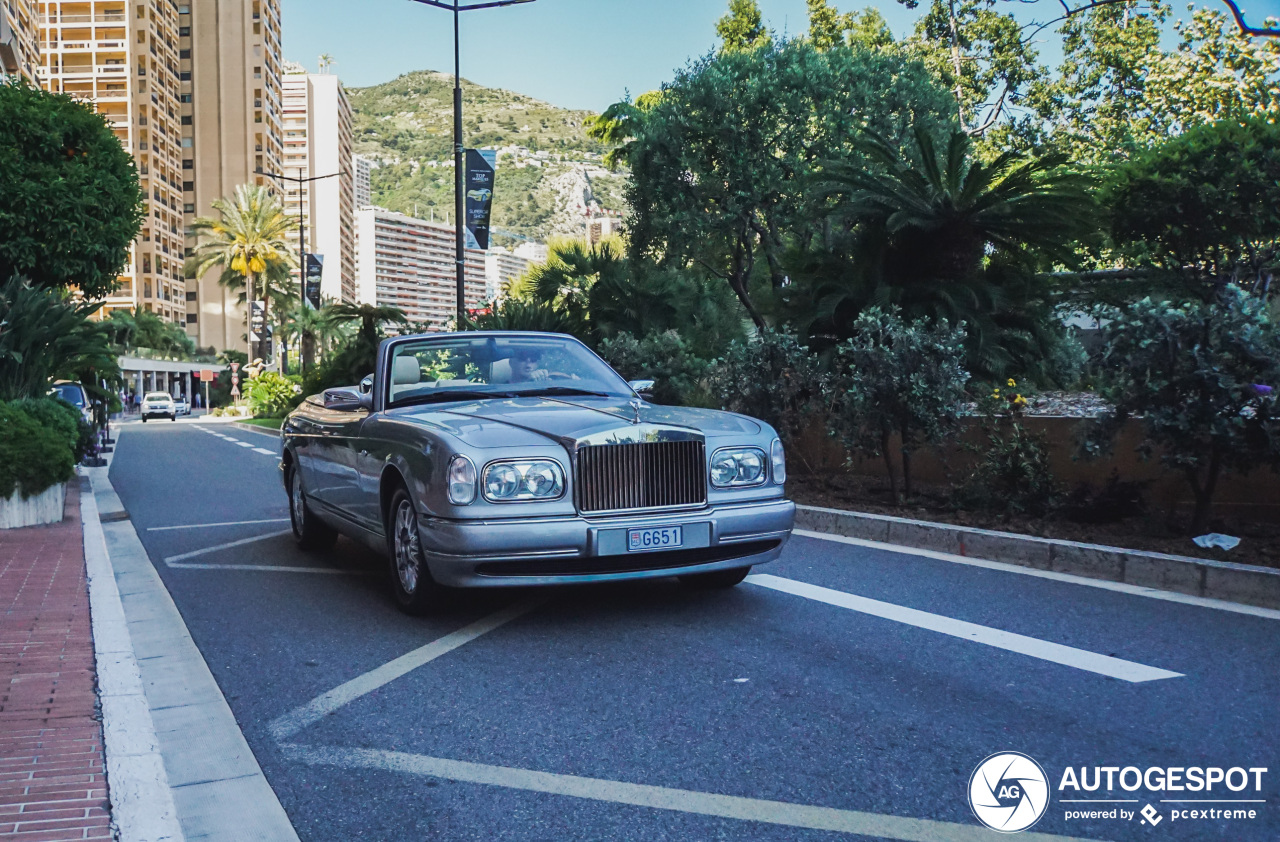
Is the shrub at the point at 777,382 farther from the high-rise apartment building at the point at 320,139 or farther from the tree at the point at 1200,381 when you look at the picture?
the high-rise apartment building at the point at 320,139

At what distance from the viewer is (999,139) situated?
36000mm

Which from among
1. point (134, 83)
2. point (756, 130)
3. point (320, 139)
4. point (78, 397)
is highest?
point (320, 139)

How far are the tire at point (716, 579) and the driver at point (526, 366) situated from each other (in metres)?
1.55

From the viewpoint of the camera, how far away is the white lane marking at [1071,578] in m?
6.15

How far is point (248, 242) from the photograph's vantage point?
70.5 metres

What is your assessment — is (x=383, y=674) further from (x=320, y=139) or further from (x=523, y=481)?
(x=320, y=139)

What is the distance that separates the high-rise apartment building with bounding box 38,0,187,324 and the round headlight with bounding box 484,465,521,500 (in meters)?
100

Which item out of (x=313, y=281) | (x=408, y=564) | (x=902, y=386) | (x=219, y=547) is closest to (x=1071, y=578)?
(x=902, y=386)

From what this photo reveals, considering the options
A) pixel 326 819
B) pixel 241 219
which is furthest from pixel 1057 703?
pixel 241 219

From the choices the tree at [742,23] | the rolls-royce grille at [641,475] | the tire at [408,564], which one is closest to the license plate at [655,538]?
the rolls-royce grille at [641,475]

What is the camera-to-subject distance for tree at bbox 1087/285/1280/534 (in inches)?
277

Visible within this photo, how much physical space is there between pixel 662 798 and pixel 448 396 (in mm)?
3941

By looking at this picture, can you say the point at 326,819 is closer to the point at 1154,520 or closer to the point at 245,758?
the point at 245,758

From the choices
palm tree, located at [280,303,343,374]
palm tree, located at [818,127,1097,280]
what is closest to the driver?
palm tree, located at [818,127,1097,280]
